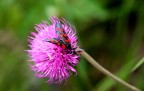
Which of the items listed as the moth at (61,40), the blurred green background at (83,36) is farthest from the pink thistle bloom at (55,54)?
the blurred green background at (83,36)

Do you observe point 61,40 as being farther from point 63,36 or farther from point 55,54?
point 55,54

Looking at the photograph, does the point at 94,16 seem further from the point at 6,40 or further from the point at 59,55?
the point at 59,55

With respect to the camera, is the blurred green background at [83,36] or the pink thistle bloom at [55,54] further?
the blurred green background at [83,36]

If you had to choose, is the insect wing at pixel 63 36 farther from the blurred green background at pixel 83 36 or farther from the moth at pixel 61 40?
the blurred green background at pixel 83 36

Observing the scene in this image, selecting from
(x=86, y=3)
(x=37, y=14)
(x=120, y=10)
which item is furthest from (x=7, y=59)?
(x=120, y=10)

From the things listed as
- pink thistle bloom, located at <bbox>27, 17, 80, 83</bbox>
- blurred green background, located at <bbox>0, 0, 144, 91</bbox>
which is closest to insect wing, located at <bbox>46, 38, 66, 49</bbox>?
pink thistle bloom, located at <bbox>27, 17, 80, 83</bbox>

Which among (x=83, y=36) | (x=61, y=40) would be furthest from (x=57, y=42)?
(x=83, y=36)

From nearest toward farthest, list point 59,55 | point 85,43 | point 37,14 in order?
point 59,55 < point 37,14 < point 85,43
